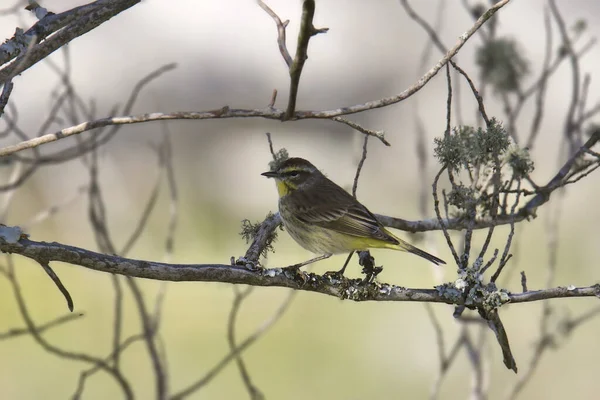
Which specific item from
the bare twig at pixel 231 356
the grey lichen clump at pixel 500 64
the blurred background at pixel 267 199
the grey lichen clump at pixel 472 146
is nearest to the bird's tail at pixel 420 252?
the bare twig at pixel 231 356

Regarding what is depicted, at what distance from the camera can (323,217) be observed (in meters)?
4.47

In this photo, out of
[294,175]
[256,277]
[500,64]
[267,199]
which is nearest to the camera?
[256,277]

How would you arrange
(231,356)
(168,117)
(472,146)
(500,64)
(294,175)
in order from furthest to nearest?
(500,64), (294,175), (231,356), (472,146), (168,117)

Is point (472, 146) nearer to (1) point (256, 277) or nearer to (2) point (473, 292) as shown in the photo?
(2) point (473, 292)

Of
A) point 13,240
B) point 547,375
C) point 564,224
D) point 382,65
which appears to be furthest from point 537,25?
point 13,240

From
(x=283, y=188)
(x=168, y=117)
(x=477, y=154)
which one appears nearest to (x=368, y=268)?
(x=477, y=154)

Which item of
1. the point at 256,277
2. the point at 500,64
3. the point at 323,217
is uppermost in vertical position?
the point at 500,64

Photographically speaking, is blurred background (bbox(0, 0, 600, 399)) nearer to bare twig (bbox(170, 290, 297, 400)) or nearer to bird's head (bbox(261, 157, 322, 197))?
bird's head (bbox(261, 157, 322, 197))

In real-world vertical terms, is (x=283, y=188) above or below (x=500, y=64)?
below

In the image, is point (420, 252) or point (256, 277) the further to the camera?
point (420, 252)

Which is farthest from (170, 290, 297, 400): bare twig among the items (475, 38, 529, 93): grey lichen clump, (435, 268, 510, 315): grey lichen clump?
(475, 38, 529, 93): grey lichen clump

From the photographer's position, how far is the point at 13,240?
236 cm

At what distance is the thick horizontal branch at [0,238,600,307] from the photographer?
2.39 meters

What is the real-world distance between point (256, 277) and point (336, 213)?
183 cm
